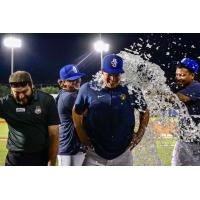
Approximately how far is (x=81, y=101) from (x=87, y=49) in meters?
0.59

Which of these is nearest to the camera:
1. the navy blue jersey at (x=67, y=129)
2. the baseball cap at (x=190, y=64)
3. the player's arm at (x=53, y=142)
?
the player's arm at (x=53, y=142)

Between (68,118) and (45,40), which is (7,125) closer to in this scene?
(68,118)

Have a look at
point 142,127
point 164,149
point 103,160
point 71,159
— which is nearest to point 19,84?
point 71,159

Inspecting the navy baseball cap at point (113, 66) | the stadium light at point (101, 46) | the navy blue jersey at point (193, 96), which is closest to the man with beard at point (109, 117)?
the navy baseball cap at point (113, 66)

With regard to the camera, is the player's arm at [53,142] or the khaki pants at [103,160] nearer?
the player's arm at [53,142]

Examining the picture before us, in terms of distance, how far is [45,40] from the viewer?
195 inches

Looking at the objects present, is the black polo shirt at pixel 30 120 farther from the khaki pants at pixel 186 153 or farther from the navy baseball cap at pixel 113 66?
the khaki pants at pixel 186 153

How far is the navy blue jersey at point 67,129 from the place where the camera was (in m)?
4.82

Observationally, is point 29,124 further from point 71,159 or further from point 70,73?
point 70,73

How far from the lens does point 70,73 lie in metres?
4.90
